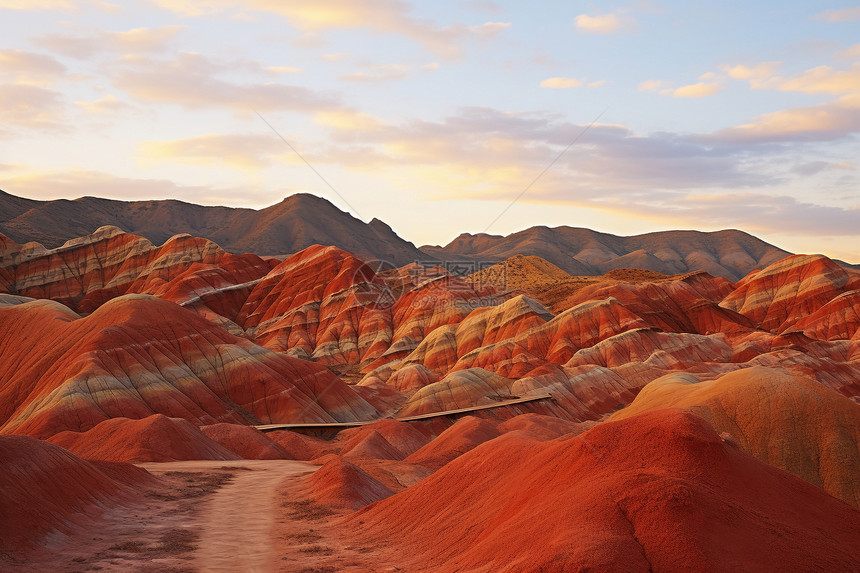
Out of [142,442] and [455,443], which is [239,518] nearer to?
[142,442]

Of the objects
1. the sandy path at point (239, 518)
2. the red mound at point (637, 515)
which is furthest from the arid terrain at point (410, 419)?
the sandy path at point (239, 518)

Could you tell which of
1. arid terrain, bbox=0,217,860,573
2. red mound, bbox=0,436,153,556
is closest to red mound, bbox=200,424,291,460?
arid terrain, bbox=0,217,860,573

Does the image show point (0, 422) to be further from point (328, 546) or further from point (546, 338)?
point (546, 338)

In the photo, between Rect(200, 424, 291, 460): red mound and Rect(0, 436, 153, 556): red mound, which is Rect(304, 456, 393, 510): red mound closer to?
Rect(0, 436, 153, 556): red mound

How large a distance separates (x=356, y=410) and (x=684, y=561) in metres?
72.6

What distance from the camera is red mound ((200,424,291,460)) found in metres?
57.4

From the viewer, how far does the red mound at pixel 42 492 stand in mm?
22948

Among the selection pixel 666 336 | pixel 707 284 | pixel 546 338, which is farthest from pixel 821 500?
pixel 707 284

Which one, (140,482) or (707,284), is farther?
(707,284)

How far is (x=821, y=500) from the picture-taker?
20.2 meters

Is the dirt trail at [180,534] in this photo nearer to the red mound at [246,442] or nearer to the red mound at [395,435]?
the red mound at [246,442]

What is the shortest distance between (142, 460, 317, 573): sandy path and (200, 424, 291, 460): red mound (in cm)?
944

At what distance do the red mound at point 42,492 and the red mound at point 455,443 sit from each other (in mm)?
26417

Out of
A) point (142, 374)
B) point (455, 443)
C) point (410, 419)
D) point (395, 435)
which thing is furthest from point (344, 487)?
point (410, 419)
